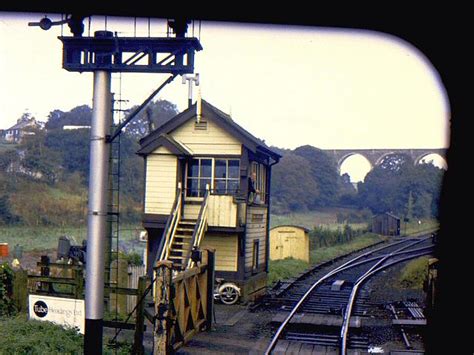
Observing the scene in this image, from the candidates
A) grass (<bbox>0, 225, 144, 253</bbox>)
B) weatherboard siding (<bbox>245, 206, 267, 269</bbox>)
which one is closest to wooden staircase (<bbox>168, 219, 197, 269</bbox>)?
weatherboard siding (<bbox>245, 206, 267, 269</bbox>)

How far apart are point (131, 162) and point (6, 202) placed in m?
6.38

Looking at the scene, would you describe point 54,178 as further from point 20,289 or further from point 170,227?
point 20,289

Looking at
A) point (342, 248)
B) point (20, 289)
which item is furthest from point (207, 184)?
point (342, 248)

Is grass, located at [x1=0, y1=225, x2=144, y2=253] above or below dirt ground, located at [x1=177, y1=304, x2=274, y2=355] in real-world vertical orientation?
above

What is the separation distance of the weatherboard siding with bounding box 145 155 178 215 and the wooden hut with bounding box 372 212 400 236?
77.2 feet

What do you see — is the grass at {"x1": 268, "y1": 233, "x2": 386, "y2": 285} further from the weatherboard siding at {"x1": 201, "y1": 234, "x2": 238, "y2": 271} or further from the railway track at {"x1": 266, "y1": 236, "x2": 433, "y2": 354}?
the weatherboard siding at {"x1": 201, "y1": 234, "x2": 238, "y2": 271}

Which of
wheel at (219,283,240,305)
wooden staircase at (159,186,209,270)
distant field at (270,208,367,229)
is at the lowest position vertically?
wheel at (219,283,240,305)

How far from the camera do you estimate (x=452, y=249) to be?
377cm

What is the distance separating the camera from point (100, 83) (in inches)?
352

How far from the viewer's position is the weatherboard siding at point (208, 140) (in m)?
15.4

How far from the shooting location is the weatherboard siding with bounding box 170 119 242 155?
607 inches

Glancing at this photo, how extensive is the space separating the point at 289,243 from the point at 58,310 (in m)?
15.0

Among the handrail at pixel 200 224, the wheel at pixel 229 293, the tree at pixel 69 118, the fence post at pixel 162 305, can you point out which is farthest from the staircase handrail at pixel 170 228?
the tree at pixel 69 118

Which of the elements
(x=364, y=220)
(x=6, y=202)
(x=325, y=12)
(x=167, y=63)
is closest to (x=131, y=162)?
(x=6, y=202)
